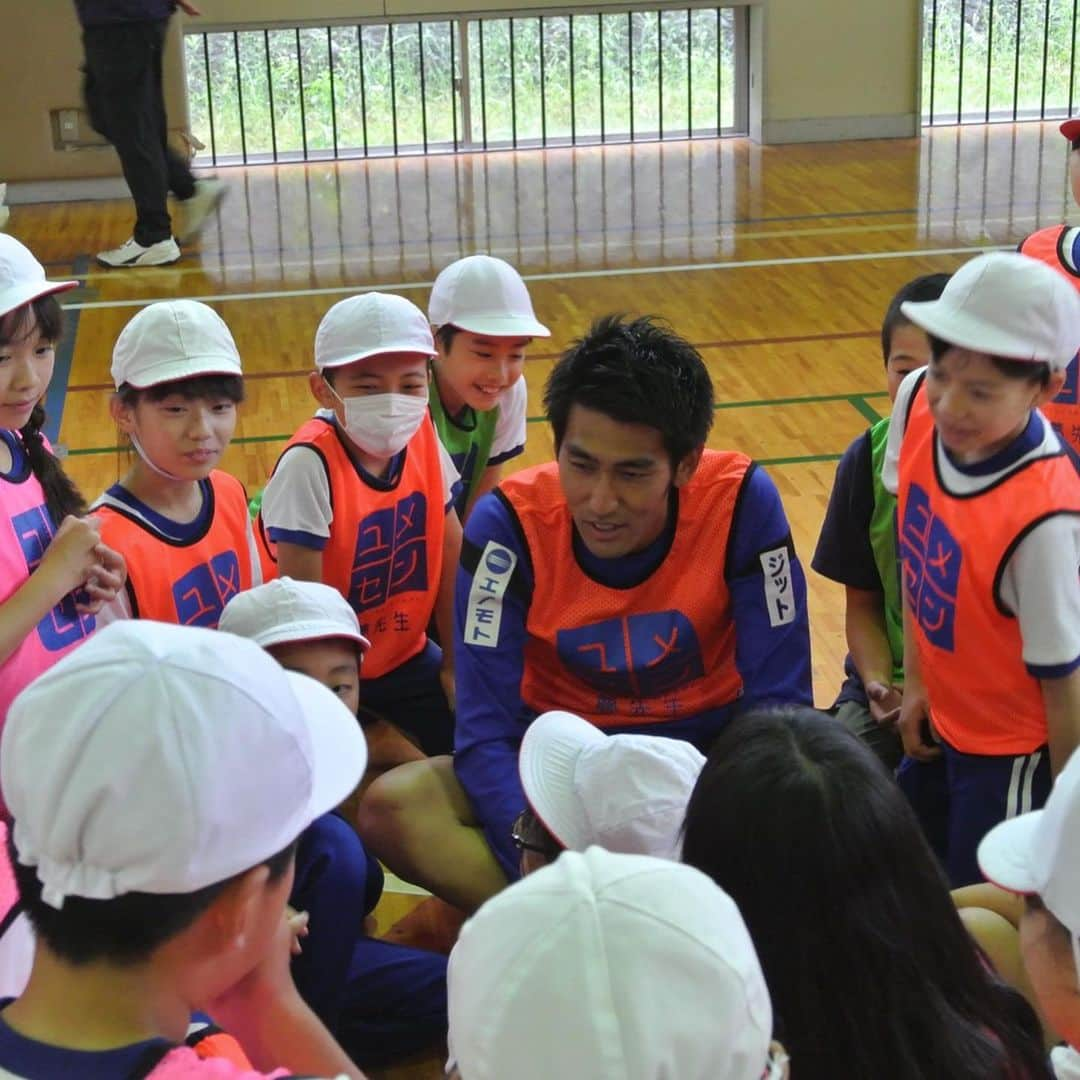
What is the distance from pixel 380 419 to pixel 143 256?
502 centimetres

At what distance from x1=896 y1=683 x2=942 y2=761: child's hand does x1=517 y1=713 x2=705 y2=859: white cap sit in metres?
0.73

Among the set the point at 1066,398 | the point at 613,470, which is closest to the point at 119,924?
the point at 613,470

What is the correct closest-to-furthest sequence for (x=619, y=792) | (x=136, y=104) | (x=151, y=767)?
(x=151, y=767) → (x=619, y=792) → (x=136, y=104)

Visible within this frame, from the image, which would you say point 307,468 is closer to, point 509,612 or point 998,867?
point 509,612

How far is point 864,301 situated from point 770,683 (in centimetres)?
433

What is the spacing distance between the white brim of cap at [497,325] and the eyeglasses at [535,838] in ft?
4.15

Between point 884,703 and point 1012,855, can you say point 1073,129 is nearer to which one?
point 884,703

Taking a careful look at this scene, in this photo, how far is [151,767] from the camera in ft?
3.55

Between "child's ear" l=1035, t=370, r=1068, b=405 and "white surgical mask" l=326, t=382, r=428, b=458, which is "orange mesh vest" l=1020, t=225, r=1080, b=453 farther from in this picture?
"white surgical mask" l=326, t=382, r=428, b=458

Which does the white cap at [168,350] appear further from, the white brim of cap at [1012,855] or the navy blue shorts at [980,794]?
the white brim of cap at [1012,855]

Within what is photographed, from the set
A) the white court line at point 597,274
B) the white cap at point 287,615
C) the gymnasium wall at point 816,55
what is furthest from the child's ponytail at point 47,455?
the gymnasium wall at point 816,55

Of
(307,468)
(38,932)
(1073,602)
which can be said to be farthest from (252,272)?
(38,932)

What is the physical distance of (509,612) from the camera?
232cm

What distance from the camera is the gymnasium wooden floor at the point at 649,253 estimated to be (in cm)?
502
